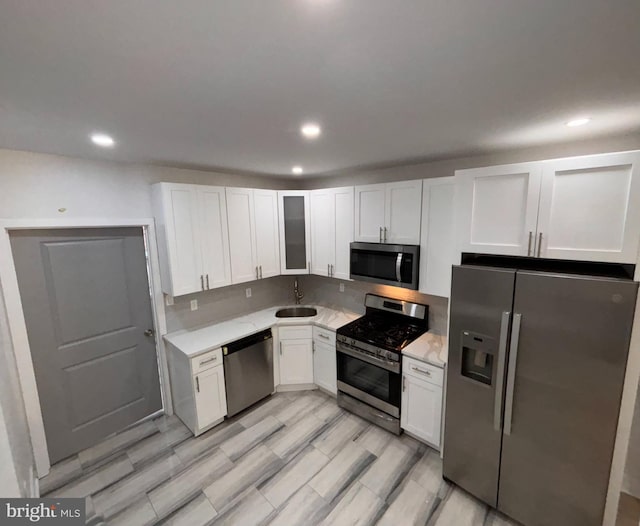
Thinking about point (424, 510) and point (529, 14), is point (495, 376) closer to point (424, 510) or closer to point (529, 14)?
point (424, 510)

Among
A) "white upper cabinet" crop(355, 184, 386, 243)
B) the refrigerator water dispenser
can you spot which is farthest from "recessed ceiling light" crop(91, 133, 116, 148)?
the refrigerator water dispenser

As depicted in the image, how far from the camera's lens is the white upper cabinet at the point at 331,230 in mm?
3006

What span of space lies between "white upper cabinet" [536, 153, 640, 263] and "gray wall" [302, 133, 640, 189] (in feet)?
2.20

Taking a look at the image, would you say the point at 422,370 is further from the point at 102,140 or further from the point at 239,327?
the point at 102,140

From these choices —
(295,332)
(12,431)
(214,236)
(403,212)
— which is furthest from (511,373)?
(12,431)

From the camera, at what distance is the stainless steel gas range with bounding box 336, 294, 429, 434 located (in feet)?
8.33

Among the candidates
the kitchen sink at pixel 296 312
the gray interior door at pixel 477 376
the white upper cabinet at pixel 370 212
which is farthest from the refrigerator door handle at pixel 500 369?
the kitchen sink at pixel 296 312

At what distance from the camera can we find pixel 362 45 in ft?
2.82

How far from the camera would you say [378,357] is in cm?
256

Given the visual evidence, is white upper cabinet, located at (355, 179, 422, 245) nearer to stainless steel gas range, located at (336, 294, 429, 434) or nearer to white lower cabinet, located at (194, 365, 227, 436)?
stainless steel gas range, located at (336, 294, 429, 434)

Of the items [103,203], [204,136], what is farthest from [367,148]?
[103,203]

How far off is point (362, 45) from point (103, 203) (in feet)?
8.32

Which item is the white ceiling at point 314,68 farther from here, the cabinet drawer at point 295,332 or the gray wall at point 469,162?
the cabinet drawer at point 295,332

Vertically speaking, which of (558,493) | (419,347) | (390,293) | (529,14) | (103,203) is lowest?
(558,493)
